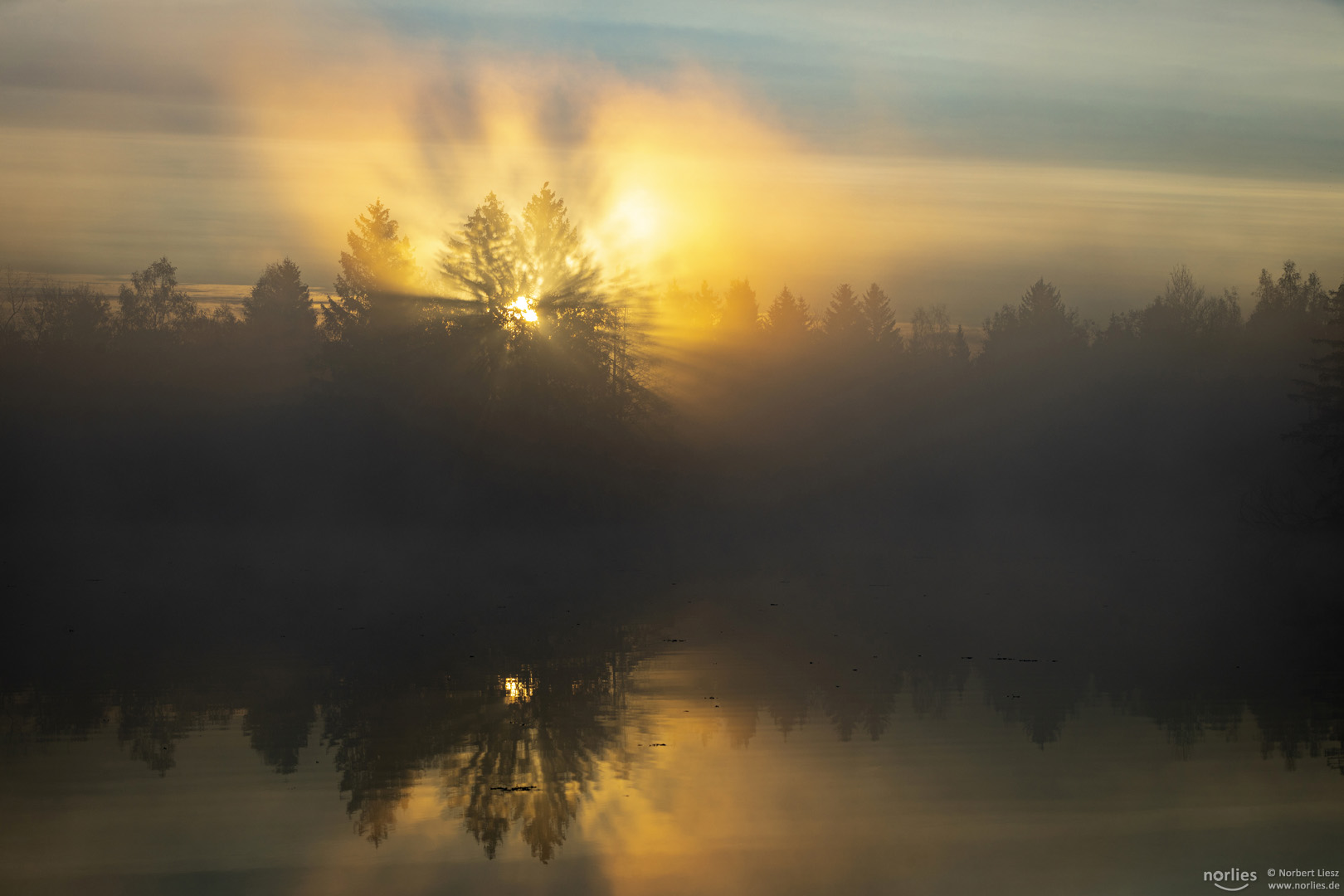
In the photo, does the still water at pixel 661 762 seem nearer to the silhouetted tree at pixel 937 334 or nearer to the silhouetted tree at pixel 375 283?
the silhouetted tree at pixel 375 283

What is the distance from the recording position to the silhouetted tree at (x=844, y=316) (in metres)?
97.1

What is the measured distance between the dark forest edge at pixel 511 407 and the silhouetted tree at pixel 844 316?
1174cm

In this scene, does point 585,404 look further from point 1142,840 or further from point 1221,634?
point 1142,840

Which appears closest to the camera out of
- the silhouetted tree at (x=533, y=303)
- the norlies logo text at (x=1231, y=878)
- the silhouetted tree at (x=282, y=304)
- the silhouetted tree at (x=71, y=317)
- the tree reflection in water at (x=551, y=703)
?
the norlies logo text at (x=1231, y=878)

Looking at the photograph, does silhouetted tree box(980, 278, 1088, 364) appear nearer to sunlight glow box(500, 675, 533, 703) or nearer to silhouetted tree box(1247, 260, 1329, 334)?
silhouetted tree box(1247, 260, 1329, 334)

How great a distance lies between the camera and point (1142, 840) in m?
11.0

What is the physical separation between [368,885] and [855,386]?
7916 centimetres

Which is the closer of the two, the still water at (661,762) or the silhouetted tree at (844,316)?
the still water at (661,762)

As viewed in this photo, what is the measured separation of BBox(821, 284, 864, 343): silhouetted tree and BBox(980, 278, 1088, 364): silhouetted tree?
11019 millimetres

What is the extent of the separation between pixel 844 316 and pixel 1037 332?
1750 cm

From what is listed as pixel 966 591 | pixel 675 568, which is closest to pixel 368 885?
pixel 966 591

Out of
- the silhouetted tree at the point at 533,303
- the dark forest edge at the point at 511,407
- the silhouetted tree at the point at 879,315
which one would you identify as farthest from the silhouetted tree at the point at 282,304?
the silhouetted tree at the point at 879,315

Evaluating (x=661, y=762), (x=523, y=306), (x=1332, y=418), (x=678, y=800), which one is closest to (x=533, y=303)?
(x=523, y=306)

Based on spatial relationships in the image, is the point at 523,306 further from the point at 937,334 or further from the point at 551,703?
the point at 937,334
